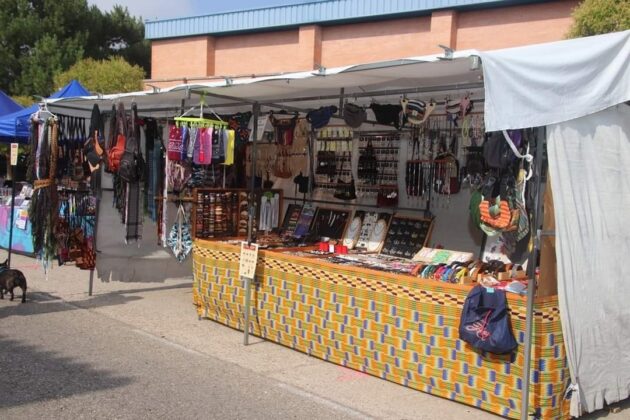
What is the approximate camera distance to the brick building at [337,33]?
14578 millimetres

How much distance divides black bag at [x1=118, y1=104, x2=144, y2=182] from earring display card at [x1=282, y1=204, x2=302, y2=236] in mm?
1910

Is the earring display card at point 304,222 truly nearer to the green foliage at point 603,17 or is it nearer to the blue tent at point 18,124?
the green foliage at point 603,17

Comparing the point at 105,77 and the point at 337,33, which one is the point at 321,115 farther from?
the point at 105,77

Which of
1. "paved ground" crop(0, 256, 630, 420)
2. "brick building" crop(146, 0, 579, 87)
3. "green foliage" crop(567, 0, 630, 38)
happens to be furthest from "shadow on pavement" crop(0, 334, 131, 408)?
"green foliage" crop(567, 0, 630, 38)

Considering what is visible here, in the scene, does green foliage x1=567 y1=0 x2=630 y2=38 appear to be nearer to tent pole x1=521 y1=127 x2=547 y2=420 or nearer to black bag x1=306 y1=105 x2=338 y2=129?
black bag x1=306 y1=105 x2=338 y2=129

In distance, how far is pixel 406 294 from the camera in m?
4.90

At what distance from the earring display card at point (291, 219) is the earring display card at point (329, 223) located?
0.36 meters

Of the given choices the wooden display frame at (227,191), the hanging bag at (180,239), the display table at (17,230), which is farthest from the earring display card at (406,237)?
the display table at (17,230)

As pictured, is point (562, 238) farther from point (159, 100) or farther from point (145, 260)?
point (145, 260)

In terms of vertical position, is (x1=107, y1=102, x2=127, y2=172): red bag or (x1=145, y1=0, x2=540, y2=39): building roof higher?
(x1=145, y1=0, x2=540, y2=39): building roof

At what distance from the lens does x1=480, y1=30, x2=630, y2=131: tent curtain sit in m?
4.02

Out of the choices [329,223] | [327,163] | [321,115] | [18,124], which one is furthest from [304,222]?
[18,124]

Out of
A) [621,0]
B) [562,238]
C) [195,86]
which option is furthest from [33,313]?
[621,0]

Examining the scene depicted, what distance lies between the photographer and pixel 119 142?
23.8 ft
